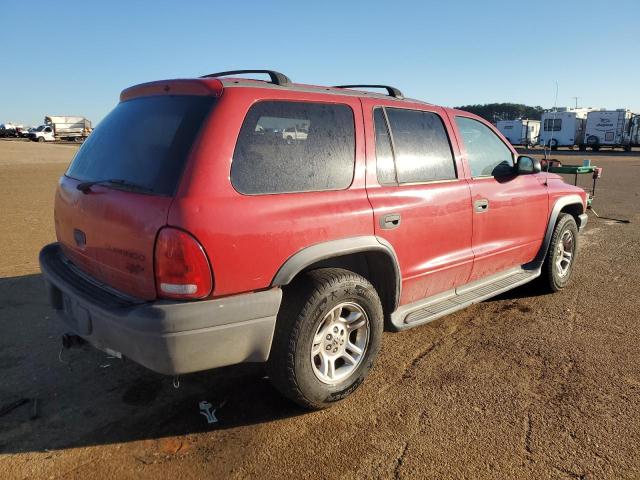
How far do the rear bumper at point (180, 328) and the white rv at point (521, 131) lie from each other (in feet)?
155

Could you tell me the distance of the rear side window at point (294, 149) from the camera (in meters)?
2.62

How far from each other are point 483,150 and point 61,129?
63942 mm

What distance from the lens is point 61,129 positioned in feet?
192

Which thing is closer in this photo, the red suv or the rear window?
the red suv

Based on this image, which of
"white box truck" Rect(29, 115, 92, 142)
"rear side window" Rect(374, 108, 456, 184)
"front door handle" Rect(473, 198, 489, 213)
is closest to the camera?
"rear side window" Rect(374, 108, 456, 184)

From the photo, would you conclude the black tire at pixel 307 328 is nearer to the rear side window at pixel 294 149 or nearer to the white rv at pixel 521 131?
the rear side window at pixel 294 149

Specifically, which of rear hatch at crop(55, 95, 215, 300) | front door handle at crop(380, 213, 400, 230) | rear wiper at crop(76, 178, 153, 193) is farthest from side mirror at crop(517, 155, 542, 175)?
rear wiper at crop(76, 178, 153, 193)

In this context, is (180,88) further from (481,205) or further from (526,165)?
(526,165)

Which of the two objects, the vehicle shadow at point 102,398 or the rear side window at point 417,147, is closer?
the vehicle shadow at point 102,398

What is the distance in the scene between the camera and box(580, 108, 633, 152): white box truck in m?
37.9

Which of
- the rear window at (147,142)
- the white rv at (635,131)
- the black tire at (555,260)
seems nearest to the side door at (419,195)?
the rear window at (147,142)

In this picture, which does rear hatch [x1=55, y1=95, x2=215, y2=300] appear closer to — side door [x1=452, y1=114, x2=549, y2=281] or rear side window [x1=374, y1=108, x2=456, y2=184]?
rear side window [x1=374, y1=108, x2=456, y2=184]

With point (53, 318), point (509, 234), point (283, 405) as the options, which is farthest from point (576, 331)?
point (53, 318)

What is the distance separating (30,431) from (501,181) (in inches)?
149
